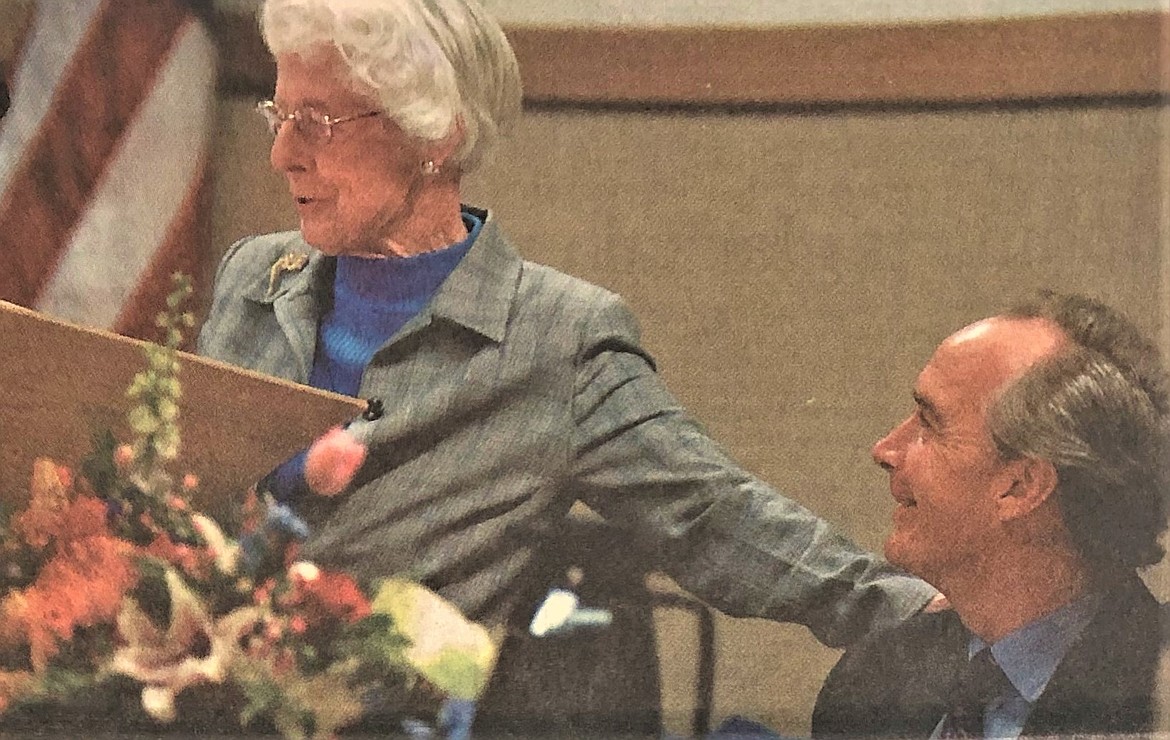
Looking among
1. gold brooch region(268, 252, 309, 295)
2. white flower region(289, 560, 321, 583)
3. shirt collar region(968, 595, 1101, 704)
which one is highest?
gold brooch region(268, 252, 309, 295)

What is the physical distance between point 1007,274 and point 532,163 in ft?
1.29

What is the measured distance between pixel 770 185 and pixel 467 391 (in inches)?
11.5

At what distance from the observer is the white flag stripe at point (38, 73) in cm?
82

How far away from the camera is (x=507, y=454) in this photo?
0.83 meters

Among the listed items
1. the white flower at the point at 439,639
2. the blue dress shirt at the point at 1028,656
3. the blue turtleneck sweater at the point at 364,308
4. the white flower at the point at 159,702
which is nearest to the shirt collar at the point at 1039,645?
the blue dress shirt at the point at 1028,656

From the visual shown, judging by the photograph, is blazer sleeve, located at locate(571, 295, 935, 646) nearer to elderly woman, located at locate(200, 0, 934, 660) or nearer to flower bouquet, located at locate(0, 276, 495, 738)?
elderly woman, located at locate(200, 0, 934, 660)

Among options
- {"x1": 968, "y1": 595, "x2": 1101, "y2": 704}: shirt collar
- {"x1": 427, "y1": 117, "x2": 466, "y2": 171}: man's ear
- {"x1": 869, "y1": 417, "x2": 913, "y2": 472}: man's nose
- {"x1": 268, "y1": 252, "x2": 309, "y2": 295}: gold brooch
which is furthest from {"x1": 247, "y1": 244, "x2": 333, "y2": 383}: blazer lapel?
{"x1": 968, "y1": 595, "x2": 1101, "y2": 704}: shirt collar

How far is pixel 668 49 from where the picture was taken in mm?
838

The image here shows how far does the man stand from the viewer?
0.83 meters

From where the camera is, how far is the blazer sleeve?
2.72 feet

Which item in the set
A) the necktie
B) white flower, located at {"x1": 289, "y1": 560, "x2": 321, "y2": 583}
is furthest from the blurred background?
white flower, located at {"x1": 289, "y1": 560, "x2": 321, "y2": 583}

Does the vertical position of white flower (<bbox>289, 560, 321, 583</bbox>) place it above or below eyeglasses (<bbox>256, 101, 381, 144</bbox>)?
below

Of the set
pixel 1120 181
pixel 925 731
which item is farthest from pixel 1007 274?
pixel 925 731

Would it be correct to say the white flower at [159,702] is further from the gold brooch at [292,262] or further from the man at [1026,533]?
the man at [1026,533]
